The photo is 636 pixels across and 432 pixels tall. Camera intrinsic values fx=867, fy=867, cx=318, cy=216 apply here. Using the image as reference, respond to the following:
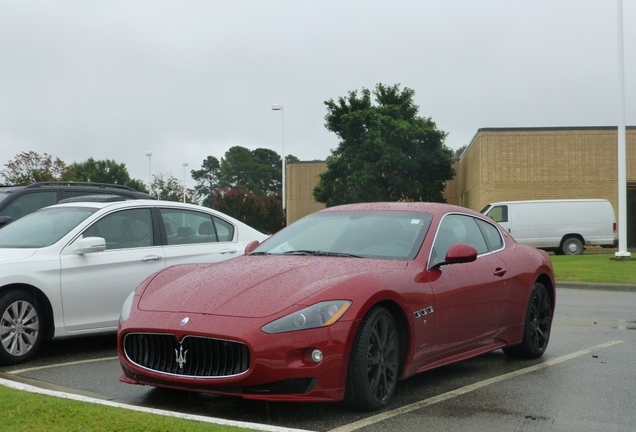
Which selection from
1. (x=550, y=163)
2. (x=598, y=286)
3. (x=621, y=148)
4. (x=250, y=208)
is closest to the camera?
(x=598, y=286)

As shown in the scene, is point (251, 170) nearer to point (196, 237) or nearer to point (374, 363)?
point (196, 237)

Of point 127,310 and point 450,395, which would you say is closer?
point 127,310

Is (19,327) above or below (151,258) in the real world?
below

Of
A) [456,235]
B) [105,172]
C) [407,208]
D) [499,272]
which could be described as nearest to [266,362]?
[407,208]

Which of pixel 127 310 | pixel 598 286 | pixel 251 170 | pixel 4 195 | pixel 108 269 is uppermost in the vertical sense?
pixel 251 170

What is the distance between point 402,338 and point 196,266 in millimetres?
1762

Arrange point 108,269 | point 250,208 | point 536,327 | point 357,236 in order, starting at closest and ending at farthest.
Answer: point 357,236
point 536,327
point 108,269
point 250,208

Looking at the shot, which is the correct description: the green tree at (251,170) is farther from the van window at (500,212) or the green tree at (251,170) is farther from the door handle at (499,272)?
the door handle at (499,272)

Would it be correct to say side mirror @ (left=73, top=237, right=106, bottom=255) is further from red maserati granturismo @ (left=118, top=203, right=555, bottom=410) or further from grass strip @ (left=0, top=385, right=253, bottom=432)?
grass strip @ (left=0, top=385, right=253, bottom=432)

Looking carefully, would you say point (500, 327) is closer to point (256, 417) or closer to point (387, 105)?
point (256, 417)

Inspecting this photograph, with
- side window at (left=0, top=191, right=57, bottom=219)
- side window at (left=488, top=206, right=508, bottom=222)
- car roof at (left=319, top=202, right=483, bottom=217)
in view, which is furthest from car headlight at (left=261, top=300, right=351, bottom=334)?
side window at (left=488, top=206, right=508, bottom=222)

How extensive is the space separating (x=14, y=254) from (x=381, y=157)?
4082 centimetres

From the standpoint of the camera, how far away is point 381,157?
48125mm

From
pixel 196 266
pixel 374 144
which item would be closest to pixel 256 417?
pixel 196 266
